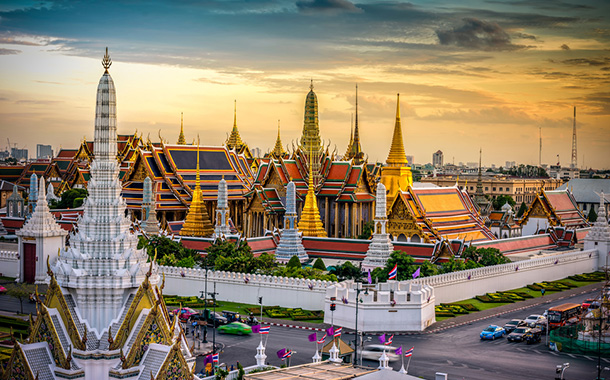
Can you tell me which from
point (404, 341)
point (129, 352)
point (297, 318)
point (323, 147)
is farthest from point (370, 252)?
point (129, 352)

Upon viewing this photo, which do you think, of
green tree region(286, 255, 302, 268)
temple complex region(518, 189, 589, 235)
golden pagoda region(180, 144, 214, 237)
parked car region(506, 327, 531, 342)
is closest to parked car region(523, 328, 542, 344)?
parked car region(506, 327, 531, 342)

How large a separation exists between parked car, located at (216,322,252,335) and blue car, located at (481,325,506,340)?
1021 centimetres

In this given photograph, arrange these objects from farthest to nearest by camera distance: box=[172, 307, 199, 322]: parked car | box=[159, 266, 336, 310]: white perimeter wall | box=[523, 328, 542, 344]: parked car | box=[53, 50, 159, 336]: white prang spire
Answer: box=[159, 266, 336, 310]: white perimeter wall, box=[172, 307, 199, 322]: parked car, box=[523, 328, 542, 344]: parked car, box=[53, 50, 159, 336]: white prang spire

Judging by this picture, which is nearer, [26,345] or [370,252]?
[26,345]

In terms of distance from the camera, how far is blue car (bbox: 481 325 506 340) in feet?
126

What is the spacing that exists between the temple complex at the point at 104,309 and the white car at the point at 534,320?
2025cm

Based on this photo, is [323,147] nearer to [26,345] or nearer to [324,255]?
[324,255]

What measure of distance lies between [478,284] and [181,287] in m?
16.3

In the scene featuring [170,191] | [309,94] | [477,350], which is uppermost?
[309,94]

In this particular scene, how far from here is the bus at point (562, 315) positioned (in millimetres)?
40591

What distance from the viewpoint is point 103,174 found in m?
27.1

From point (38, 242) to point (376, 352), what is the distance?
24.3 m

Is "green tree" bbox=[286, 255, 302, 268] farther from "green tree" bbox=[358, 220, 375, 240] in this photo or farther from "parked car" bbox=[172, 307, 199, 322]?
"green tree" bbox=[358, 220, 375, 240]

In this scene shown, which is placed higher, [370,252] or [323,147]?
[323,147]
